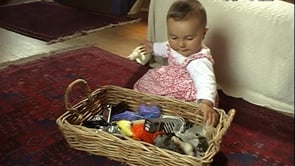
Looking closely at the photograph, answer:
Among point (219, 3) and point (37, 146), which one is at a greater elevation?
point (219, 3)

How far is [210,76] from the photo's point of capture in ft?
3.33

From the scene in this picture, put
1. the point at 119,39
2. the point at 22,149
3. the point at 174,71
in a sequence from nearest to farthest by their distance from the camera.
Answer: the point at 22,149 → the point at 174,71 → the point at 119,39

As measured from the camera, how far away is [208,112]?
3.11 feet

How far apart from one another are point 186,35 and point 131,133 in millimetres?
276

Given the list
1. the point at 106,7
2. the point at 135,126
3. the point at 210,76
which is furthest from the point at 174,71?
the point at 106,7

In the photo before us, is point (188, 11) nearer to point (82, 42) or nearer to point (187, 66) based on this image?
point (187, 66)

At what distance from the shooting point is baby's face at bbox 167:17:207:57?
39.3 inches

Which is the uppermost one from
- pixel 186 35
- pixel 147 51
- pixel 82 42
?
pixel 186 35

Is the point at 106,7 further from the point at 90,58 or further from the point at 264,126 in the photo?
the point at 264,126

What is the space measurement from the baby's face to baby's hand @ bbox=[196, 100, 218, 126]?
154 mm

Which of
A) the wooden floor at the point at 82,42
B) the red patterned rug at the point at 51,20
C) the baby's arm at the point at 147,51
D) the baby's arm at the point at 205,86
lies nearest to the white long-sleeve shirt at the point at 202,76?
the baby's arm at the point at 205,86

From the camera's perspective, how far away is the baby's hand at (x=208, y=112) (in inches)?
36.7

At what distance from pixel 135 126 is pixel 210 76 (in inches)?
8.8

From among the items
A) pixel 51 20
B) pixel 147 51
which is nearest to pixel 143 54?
pixel 147 51
